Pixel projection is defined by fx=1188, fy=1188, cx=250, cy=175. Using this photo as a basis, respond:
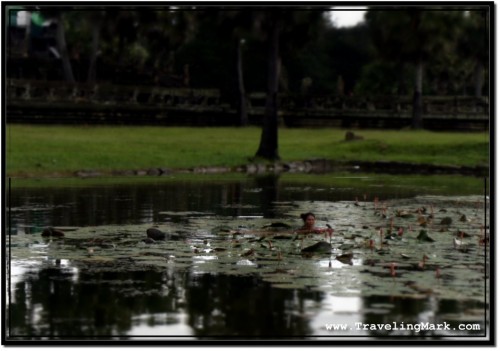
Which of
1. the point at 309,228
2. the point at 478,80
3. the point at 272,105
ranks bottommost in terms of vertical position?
the point at 309,228

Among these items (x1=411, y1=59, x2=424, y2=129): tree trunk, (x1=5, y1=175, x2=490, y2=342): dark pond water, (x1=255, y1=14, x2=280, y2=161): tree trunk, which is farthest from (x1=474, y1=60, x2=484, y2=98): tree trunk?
(x1=5, y1=175, x2=490, y2=342): dark pond water

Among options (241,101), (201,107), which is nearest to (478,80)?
(241,101)

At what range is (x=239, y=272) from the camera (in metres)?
13.2

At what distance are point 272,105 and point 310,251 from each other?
2206 centimetres

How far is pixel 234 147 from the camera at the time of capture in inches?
1527

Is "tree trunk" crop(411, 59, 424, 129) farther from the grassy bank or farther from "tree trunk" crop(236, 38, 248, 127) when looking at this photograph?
"tree trunk" crop(236, 38, 248, 127)

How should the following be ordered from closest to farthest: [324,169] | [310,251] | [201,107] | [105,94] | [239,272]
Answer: [239,272]
[310,251]
[324,169]
[105,94]
[201,107]

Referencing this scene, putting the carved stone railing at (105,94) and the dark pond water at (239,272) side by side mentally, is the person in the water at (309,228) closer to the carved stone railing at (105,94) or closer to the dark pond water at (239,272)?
the dark pond water at (239,272)

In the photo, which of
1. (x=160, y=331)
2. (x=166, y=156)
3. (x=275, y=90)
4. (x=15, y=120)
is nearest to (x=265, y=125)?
(x=275, y=90)

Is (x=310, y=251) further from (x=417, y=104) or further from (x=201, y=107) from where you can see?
(x=417, y=104)

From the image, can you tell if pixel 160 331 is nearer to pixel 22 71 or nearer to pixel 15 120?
pixel 15 120

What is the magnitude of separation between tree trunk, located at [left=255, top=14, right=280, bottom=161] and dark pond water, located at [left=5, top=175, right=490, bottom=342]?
1190cm

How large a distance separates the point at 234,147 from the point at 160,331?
28.9m

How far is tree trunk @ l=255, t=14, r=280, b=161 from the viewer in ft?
114
